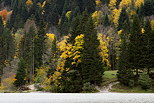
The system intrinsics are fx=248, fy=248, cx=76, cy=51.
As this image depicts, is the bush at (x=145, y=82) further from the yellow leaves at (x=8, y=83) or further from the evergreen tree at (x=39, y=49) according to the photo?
the evergreen tree at (x=39, y=49)

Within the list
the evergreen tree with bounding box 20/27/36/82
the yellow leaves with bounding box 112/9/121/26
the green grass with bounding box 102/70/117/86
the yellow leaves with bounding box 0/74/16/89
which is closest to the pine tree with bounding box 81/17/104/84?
the green grass with bounding box 102/70/117/86

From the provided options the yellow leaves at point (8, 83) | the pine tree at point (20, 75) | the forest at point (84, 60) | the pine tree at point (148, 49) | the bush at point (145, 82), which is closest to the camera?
the bush at point (145, 82)

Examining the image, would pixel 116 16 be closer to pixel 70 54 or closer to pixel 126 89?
pixel 70 54

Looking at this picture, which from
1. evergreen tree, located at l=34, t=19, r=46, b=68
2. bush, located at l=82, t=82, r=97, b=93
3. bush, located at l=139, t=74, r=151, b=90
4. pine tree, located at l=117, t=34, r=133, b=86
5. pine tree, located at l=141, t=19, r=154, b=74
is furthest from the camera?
evergreen tree, located at l=34, t=19, r=46, b=68

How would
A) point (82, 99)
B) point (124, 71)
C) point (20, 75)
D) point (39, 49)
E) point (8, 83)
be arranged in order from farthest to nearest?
1. point (39, 49)
2. point (20, 75)
3. point (8, 83)
4. point (124, 71)
5. point (82, 99)

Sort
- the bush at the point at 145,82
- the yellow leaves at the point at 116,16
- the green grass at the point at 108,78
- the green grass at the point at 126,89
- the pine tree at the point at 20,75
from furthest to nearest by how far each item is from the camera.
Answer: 1. the yellow leaves at the point at 116,16
2. the pine tree at the point at 20,75
3. the green grass at the point at 108,78
4. the green grass at the point at 126,89
5. the bush at the point at 145,82

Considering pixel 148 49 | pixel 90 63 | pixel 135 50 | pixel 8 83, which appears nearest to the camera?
pixel 148 49

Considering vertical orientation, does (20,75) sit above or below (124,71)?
below

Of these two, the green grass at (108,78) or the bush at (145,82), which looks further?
the green grass at (108,78)

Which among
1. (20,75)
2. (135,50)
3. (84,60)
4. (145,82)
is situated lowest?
(145,82)

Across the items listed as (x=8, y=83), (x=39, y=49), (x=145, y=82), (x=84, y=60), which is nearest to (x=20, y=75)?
(x=8, y=83)

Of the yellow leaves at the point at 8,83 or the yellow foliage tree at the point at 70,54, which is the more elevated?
the yellow foliage tree at the point at 70,54

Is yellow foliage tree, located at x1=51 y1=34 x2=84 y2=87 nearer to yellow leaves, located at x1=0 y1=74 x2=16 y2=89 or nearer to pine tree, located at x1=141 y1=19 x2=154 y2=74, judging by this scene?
yellow leaves, located at x1=0 y1=74 x2=16 y2=89

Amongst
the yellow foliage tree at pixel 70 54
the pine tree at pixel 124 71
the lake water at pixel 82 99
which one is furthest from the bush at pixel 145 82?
the lake water at pixel 82 99
